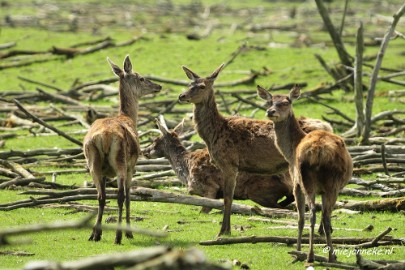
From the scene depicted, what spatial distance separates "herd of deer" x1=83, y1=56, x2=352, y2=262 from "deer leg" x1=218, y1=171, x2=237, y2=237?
0.6 inches

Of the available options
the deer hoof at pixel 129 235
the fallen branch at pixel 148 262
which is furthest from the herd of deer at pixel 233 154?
the fallen branch at pixel 148 262

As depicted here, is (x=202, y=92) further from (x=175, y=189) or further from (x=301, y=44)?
(x=301, y=44)

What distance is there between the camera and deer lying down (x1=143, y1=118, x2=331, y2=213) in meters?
14.3

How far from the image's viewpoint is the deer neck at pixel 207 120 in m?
13.3

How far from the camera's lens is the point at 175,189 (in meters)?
15.9

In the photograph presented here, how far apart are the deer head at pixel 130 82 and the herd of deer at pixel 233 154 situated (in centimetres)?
2

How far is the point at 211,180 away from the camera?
14.8 meters

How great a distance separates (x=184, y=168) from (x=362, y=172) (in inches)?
127

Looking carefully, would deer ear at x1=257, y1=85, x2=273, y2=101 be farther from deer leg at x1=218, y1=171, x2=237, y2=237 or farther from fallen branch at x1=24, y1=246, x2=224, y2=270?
fallen branch at x1=24, y1=246, x2=224, y2=270

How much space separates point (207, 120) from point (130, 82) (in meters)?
1.35

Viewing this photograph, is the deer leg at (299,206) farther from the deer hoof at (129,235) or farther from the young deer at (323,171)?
the deer hoof at (129,235)

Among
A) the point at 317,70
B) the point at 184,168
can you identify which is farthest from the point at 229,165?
the point at 317,70

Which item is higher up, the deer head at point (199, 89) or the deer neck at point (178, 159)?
the deer head at point (199, 89)

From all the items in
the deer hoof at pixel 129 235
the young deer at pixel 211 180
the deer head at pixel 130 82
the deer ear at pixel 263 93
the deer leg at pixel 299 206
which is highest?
the deer ear at pixel 263 93
